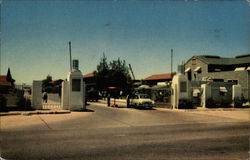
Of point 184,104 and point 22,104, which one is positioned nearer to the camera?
point 22,104

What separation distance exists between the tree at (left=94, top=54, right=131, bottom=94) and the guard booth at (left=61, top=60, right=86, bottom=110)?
28.3 metres

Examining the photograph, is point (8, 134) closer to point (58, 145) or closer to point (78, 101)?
point (58, 145)

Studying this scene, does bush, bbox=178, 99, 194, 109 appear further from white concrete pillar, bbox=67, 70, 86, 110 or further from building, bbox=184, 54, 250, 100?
building, bbox=184, 54, 250, 100

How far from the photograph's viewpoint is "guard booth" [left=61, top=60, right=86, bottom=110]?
2222 cm

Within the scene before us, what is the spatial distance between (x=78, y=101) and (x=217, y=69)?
38.3m

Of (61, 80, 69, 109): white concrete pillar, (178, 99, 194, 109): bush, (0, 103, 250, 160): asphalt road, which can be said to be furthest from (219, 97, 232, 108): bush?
(61, 80, 69, 109): white concrete pillar

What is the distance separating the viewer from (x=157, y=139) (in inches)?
405

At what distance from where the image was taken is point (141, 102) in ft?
82.4

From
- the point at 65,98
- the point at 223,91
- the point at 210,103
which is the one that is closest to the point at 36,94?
the point at 65,98

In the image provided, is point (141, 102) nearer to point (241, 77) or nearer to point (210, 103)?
point (210, 103)

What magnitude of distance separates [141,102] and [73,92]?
6737mm

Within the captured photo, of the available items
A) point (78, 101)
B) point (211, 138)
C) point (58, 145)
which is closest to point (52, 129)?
point (58, 145)

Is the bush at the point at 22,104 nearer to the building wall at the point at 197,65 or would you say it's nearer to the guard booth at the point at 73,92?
the guard booth at the point at 73,92

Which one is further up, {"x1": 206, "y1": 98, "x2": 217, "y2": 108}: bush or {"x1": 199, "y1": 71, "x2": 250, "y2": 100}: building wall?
{"x1": 199, "y1": 71, "x2": 250, "y2": 100}: building wall
